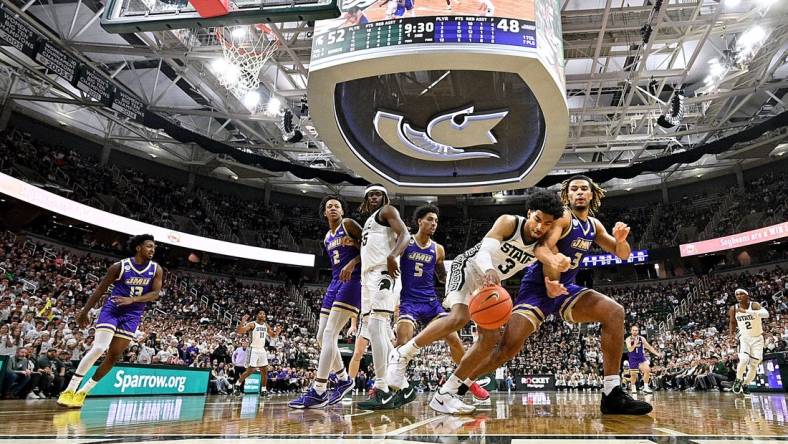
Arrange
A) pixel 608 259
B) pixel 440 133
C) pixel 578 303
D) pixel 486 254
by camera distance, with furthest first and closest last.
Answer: pixel 608 259
pixel 440 133
pixel 578 303
pixel 486 254

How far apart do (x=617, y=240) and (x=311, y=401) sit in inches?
104

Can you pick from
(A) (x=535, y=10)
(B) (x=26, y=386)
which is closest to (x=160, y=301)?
(B) (x=26, y=386)

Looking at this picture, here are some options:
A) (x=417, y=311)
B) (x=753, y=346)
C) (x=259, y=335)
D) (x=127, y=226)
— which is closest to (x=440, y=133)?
(x=259, y=335)

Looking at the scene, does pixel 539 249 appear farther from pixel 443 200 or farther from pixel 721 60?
pixel 443 200

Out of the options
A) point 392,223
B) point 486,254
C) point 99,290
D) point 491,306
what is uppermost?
point 392,223

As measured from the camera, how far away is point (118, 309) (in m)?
4.63

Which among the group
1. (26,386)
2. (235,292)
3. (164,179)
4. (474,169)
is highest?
(164,179)

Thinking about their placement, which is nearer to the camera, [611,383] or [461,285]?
[611,383]

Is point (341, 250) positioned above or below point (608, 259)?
below

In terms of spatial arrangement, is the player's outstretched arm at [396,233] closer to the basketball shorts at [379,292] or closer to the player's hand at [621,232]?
the basketball shorts at [379,292]

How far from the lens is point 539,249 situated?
3199 mm

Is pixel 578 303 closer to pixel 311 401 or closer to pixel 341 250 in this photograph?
pixel 341 250

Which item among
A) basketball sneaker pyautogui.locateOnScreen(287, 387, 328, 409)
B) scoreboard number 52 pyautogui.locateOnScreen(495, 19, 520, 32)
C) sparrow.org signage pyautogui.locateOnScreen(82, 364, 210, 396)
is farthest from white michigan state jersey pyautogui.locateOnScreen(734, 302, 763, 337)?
sparrow.org signage pyautogui.locateOnScreen(82, 364, 210, 396)

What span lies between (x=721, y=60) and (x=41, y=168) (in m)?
22.9
